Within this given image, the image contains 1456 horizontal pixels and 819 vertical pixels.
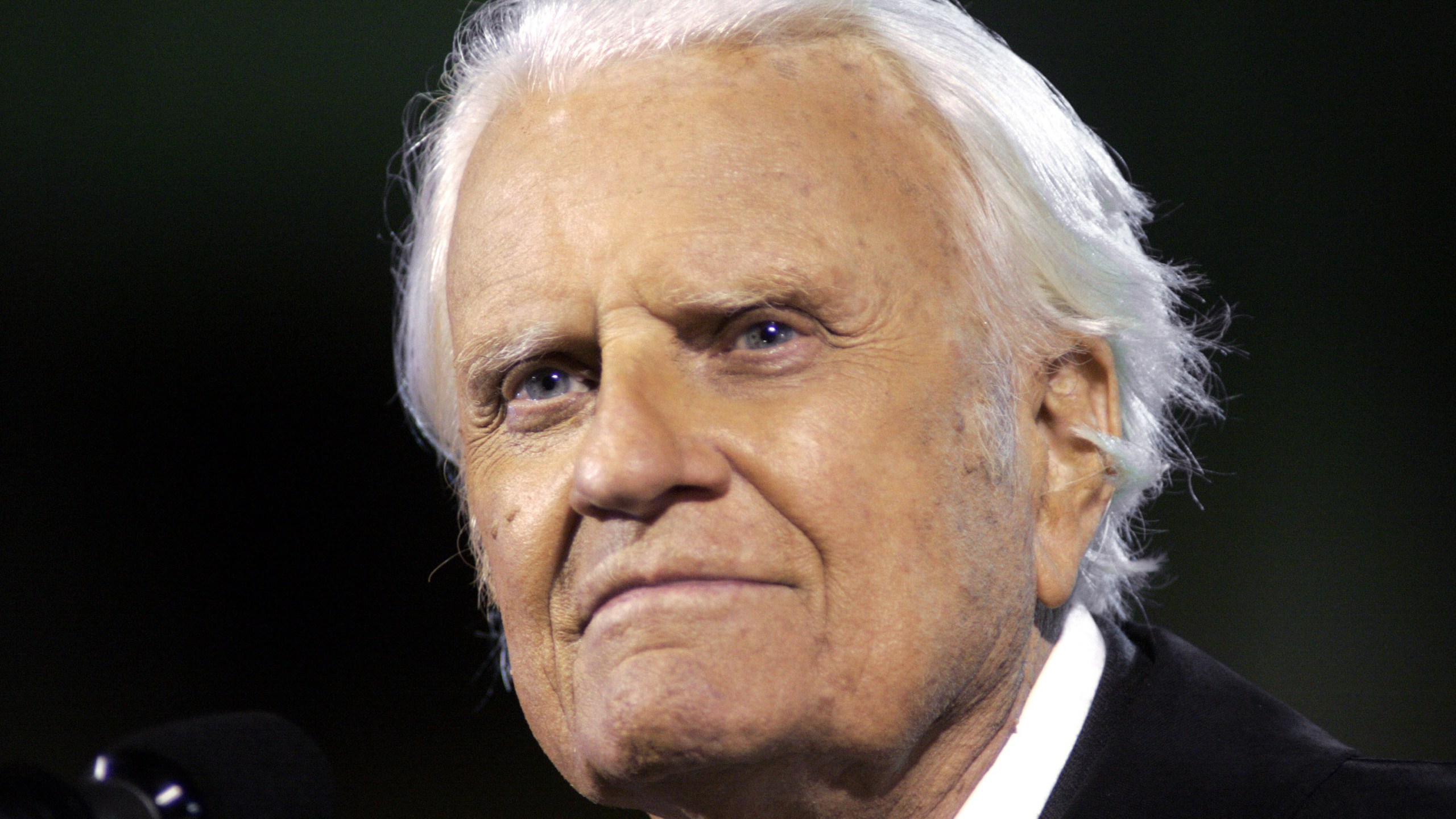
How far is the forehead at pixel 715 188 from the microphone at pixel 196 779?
1.85ft

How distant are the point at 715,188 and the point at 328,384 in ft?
5.81

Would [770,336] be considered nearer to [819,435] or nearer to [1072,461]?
[819,435]

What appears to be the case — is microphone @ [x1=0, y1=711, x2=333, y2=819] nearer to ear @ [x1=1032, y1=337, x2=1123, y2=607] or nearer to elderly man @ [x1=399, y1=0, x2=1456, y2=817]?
elderly man @ [x1=399, y1=0, x2=1456, y2=817]

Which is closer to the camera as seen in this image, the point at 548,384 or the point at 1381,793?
the point at 1381,793

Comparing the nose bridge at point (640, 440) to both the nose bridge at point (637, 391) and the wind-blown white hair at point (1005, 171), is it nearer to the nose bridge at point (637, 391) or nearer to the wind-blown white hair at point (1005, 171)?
the nose bridge at point (637, 391)

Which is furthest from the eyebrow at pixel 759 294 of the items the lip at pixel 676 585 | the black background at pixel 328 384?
the black background at pixel 328 384

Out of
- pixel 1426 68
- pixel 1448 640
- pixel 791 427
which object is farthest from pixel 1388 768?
pixel 1426 68

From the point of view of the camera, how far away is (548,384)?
4.94ft

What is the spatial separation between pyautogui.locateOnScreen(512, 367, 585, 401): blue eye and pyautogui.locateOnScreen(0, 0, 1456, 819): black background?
141 cm

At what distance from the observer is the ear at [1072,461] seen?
4.88 feet

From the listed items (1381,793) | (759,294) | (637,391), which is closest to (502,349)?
(637,391)

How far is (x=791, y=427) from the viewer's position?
1.31 metres

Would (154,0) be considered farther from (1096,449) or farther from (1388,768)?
(1388,768)

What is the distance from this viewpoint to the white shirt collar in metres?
1.43
